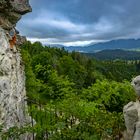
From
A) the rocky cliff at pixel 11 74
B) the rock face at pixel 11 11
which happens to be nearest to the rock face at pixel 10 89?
the rocky cliff at pixel 11 74

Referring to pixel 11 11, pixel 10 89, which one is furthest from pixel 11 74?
pixel 11 11

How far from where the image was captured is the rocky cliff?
9344 millimetres

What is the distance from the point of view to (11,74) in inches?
398

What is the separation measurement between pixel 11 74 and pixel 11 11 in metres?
2.01

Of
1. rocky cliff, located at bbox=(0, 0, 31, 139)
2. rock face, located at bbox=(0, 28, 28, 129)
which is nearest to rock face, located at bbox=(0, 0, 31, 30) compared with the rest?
rocky cliff, located at bbox=(0, 0, 31, 139)

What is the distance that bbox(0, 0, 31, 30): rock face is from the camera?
10658 millimetres

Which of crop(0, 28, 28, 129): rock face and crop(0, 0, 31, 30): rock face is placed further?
crop(0, 0, 31, 30): rock face

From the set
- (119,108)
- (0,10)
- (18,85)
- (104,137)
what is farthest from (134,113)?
(119,108)

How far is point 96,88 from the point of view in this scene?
16188mm

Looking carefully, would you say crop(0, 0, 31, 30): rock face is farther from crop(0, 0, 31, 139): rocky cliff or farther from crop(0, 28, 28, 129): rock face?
crop(0, 28, 28, 129): rock face

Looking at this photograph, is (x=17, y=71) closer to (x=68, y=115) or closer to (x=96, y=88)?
(x=68, y=115)

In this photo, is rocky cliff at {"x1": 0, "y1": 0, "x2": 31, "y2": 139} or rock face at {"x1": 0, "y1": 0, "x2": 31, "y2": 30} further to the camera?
rock face at {"x1": 0, "y1": 0, "x2": 31, "y2": 30}

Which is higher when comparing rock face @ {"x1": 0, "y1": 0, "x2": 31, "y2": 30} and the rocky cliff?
rock face @ {"x1": 0, "y1": 0, "x2": 31, "y2": 30}

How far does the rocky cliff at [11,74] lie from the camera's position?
934 centimetres
